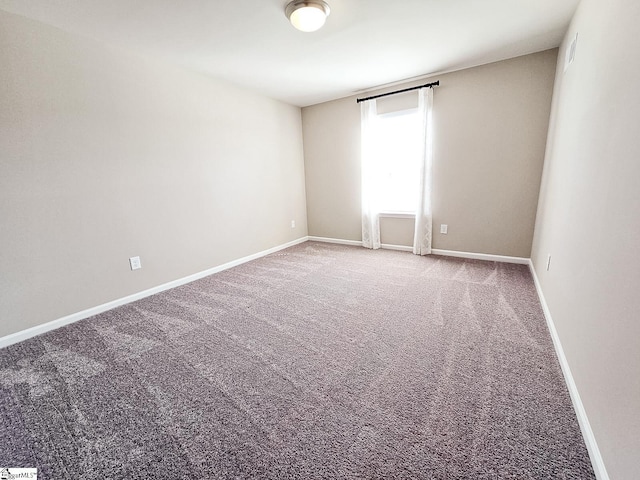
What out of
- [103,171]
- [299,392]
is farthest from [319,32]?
[299,392]

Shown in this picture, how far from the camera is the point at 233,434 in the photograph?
1.20 meters

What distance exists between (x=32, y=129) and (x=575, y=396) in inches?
150

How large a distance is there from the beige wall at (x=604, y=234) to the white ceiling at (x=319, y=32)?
610 mm

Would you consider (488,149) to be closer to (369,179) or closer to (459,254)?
(459,254)

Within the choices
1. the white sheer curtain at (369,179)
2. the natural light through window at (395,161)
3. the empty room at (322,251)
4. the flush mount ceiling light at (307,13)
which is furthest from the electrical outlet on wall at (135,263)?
the natural light through window at (395,161)

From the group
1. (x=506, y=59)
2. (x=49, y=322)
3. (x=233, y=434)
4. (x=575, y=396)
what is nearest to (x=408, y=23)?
(x=506, y=59)

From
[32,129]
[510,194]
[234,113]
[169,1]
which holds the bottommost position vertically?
[510,194]

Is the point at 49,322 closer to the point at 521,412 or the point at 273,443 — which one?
the point at 273,443

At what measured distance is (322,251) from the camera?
4.16 m

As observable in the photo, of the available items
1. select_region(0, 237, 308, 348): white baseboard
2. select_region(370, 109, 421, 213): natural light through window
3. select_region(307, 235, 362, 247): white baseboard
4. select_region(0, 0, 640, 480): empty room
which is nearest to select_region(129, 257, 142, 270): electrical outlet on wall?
select_region(0, 0, 640, 480): empty room

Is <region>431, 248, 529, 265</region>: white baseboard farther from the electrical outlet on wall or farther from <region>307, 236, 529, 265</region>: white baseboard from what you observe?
the electrical outlet on wall

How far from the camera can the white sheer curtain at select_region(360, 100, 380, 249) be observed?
380 centimetres

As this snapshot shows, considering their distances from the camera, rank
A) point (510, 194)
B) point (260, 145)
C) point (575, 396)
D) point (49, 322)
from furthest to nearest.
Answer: point (260, 145) < point (510, 194) < point (49, 322) < point (575, 396)

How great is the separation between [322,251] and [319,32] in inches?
108
